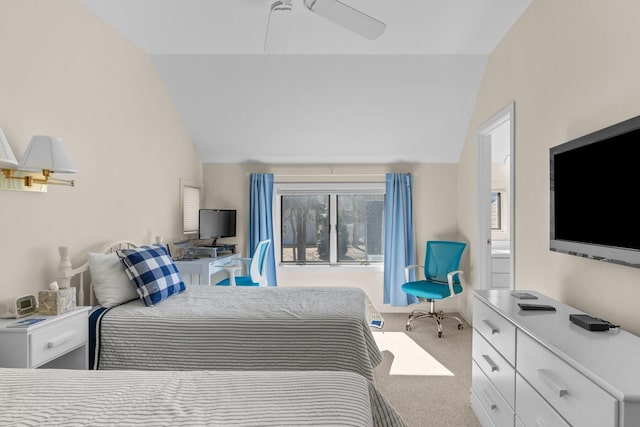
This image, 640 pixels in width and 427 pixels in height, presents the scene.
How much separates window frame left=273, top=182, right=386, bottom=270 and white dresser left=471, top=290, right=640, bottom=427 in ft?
8.71

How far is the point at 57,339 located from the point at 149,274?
65cm

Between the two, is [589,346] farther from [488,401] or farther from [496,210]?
[496,210]

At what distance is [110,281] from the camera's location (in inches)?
98.9

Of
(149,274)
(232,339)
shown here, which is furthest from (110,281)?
(232,339)

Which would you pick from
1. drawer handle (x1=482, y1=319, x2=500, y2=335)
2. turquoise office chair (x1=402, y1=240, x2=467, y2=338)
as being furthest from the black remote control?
turquoise office chair (x1=402, y1=240, x2=467, y2=338)

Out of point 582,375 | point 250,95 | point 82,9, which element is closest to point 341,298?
point 582,375

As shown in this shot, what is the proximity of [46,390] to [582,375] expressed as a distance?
184 centimetres

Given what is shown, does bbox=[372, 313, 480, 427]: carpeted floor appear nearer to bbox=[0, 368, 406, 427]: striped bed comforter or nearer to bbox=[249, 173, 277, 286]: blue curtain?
bbox=[0, 368, 406, 427]: striped bed comforter

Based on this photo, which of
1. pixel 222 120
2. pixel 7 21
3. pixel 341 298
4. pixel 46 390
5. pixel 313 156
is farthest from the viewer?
pixel 313 156

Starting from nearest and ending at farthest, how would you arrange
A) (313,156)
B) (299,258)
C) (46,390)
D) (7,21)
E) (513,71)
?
1. (46,390)
2. (7,21)
3. (513,71)
4. (313,156)
5. (299,258)

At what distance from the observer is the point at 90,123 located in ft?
9.05

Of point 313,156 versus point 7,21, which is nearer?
point 7,21

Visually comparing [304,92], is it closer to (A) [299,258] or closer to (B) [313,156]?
(B) [313,156]

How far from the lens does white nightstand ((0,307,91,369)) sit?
181 centimetres
